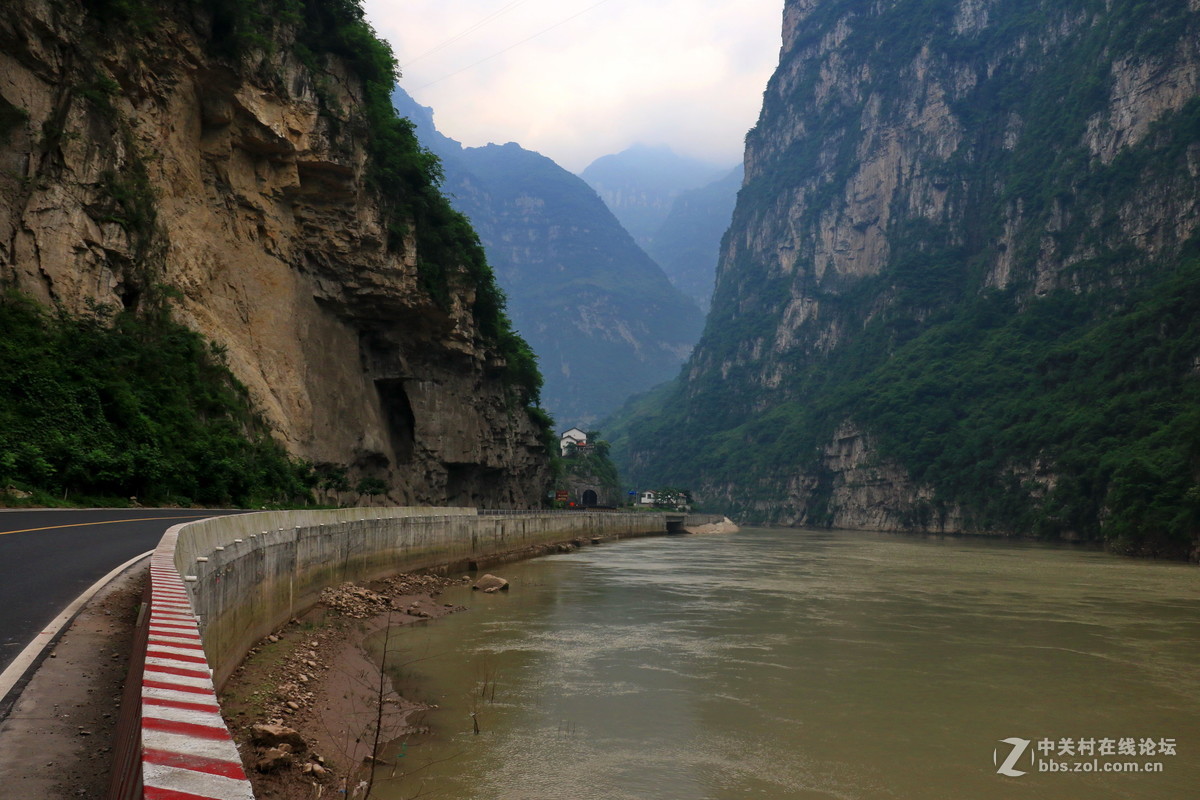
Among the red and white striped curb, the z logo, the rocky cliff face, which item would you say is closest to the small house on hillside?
the rocky cliff face

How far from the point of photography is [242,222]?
4138 cm

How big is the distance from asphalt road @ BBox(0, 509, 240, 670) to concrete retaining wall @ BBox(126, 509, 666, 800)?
46.7 inches

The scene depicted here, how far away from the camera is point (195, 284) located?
122 ft

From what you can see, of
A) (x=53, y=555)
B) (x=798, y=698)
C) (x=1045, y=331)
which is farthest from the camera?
(x=1045, y=331)

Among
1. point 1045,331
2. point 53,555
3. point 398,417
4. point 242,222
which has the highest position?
point 1045,331

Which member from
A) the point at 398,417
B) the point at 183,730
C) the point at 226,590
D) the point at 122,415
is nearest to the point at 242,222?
the point at 122,415

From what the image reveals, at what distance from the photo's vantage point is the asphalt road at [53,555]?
8.91m

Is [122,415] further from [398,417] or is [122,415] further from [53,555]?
[398,417]

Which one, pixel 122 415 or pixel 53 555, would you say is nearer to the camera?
pixel 53 555

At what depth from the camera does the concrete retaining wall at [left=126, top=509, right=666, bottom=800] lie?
3617 millimetres

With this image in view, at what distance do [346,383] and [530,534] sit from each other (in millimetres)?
17628

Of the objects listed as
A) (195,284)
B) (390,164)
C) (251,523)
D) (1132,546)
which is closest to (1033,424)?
(1132,546)

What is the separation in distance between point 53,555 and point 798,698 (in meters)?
13.0

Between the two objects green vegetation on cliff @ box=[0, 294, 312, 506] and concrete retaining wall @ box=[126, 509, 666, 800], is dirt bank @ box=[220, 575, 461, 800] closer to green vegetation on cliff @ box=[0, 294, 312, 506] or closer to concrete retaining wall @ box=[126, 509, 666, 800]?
concrete retaining wall @ box=[126, 509, 666, 800]
